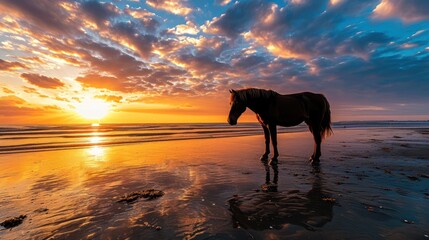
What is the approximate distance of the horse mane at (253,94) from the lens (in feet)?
28.0

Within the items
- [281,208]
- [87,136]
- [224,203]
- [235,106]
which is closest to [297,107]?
[235,106]

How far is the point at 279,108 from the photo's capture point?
891 centimetres

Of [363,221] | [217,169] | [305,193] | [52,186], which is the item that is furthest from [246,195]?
[52,186]

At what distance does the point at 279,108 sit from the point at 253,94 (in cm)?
126

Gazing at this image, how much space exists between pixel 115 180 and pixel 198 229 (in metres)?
4.09

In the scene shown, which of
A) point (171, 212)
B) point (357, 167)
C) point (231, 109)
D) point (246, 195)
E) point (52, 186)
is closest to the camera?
point (171, 212)

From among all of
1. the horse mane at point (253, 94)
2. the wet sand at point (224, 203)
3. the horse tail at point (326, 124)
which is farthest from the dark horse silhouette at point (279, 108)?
the wet sand at point (224, 203)

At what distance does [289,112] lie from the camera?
8984 millimetres

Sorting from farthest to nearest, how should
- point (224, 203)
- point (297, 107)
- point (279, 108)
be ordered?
point (297, 107) < point (279, 108) < point (224, 203)

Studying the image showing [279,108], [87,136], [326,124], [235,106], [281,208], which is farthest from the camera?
[87,136]

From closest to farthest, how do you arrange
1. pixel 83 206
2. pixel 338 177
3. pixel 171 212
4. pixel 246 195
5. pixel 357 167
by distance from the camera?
pixel 171 212
pixel 83 206
pixel 246 195
pixel 338 177
pixel 357 167

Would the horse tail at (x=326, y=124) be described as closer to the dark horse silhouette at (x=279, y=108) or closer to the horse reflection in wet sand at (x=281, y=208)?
the dark horse silhouette at (x=279, y=108)

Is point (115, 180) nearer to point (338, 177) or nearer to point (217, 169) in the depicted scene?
point (217, 169)

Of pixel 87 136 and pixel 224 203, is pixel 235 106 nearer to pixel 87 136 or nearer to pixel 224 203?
pixel 224 203
